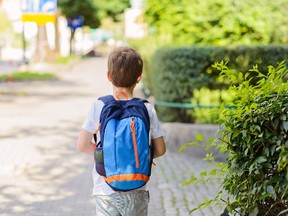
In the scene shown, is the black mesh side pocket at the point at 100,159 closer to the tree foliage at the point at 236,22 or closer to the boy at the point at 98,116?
the boy at the point at 98,116

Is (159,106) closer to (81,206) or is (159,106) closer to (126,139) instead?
(81,206)

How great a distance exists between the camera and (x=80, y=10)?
57.0 metres

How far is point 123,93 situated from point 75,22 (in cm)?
5241

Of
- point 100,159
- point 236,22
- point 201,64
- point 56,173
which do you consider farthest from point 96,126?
point 236,22

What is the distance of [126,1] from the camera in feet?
205

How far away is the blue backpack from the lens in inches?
155

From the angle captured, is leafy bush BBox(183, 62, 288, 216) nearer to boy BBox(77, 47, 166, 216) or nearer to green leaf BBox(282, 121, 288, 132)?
green leaf BBox(282, 121, 288, 132)

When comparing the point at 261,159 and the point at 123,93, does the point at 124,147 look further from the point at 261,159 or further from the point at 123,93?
the point at 261,159

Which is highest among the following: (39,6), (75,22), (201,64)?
(201,64)

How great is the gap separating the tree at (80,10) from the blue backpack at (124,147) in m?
50.8

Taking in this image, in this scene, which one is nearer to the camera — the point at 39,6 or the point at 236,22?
the point at 236,22

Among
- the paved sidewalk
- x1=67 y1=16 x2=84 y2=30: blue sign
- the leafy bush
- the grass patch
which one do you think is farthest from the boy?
x1=67 y1=16 x2=84 y2=30: blue sign

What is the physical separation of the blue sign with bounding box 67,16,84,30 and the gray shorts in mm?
52249

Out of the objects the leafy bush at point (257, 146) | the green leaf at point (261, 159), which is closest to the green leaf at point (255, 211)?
the leafy bush at point (257, 146)
